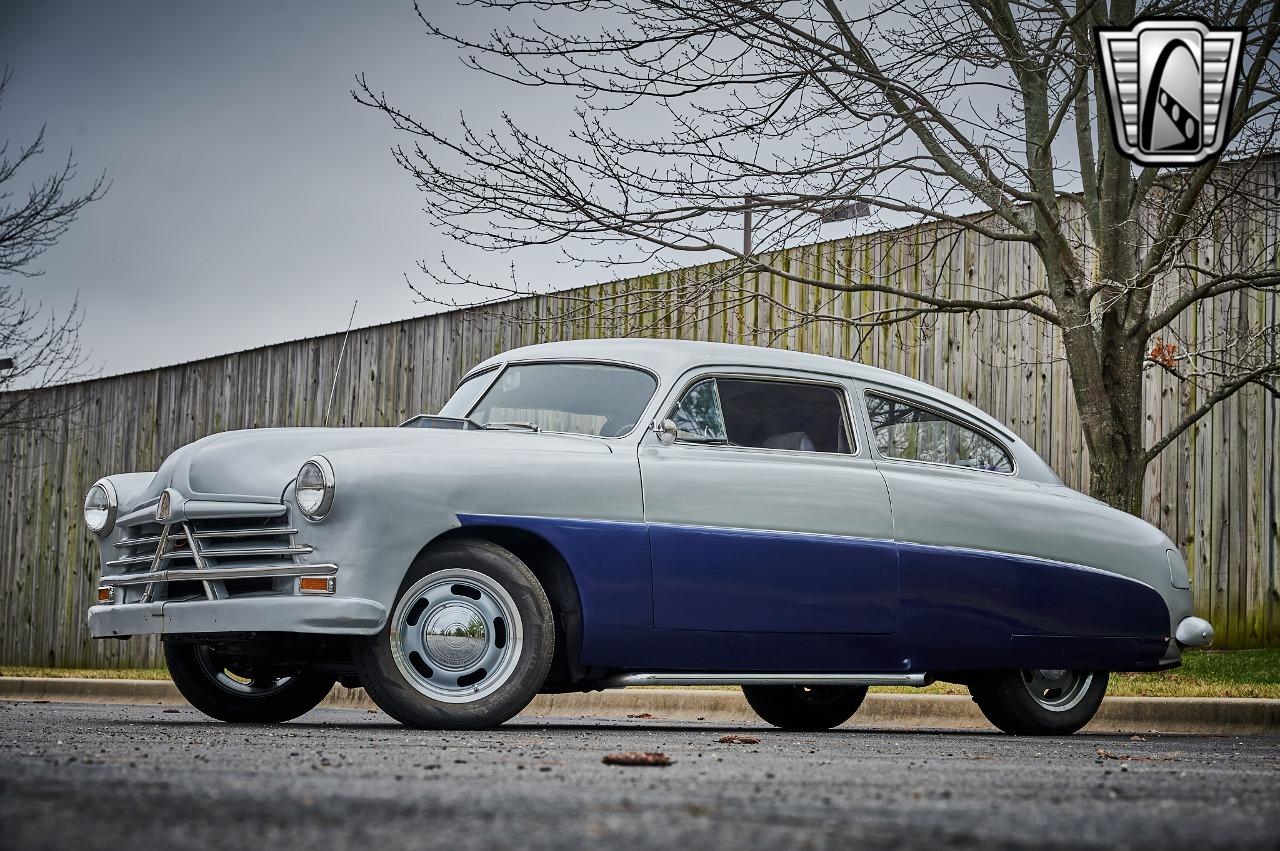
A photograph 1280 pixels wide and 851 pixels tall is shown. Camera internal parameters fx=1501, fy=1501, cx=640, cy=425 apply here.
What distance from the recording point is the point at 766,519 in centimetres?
663

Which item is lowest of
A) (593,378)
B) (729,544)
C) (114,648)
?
(114,648)

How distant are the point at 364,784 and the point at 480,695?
254 cm

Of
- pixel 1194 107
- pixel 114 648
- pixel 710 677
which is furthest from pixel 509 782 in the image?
pixel 114 648

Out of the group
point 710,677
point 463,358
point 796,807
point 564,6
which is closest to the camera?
point 796,807

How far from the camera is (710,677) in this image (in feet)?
21.2

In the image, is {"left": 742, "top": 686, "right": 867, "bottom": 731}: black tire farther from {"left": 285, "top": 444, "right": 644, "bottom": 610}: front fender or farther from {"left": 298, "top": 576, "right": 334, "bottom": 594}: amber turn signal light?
{"left": 298, "top": 576, "right": 334, "bottom": 594}: amber turn signal light

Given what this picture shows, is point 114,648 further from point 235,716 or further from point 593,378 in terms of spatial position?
point 593,378

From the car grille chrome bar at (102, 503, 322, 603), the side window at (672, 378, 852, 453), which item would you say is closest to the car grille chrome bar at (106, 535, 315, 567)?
the car grille chrome bar at (102, 503, 322, 603)

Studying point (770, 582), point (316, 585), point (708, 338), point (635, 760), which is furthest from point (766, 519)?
point (708, 338)

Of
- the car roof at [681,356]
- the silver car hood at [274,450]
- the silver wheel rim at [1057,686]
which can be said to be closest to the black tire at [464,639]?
the silver car hood at [274,450]

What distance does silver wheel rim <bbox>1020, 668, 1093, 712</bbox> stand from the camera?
7648 mm

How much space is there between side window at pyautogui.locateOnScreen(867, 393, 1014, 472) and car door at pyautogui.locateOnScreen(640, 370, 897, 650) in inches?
8.2

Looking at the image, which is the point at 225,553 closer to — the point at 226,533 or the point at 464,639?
the point at 226,533

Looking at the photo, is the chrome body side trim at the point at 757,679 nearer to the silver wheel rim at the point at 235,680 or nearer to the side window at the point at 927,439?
the side window at the point at 927,439
